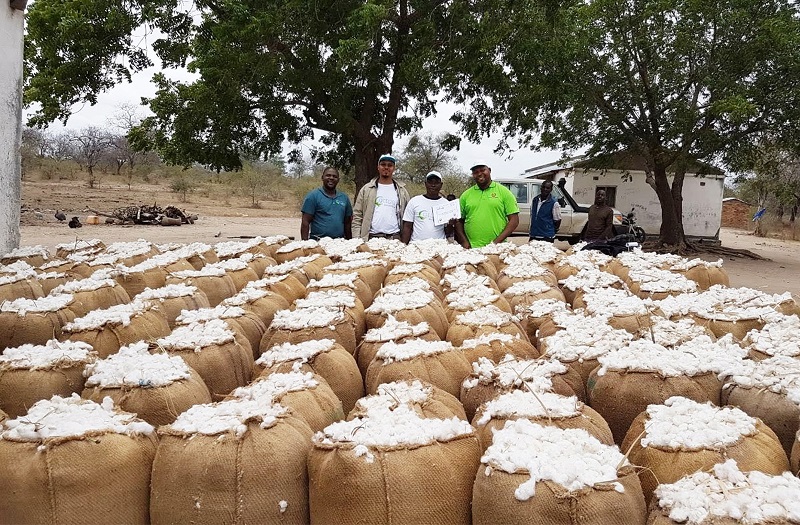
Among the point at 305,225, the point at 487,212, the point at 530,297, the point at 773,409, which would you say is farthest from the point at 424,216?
the point at 773,409

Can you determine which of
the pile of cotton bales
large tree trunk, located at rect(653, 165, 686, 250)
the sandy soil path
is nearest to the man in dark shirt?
the pile of cotton bales

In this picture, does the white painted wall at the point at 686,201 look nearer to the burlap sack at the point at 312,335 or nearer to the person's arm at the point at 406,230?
the person's arm at the point at 406,230

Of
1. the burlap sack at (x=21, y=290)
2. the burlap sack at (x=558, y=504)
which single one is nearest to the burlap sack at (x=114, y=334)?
the burlap sack at (x=21, y=290)

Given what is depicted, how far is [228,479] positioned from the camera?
74.7 inches

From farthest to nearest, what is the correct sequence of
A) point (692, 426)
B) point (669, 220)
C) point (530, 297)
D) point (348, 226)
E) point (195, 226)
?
point (195, 226) → point (669, 220) → point (348, 226) → point (530, 297) → point (692, 426)

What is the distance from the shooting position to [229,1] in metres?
9.88

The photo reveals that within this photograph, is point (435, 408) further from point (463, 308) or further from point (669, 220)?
point (669, 220)

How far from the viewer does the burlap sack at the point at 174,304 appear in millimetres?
3539

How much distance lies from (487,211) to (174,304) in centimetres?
347

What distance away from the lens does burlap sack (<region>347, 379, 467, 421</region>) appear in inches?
85.3

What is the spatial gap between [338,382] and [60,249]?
400 centimetres

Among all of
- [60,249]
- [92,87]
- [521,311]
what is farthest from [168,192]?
[521,311]

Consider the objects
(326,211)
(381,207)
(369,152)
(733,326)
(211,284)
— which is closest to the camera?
Answer: (733,326)

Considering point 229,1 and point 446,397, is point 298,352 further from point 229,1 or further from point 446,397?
point 229,1
